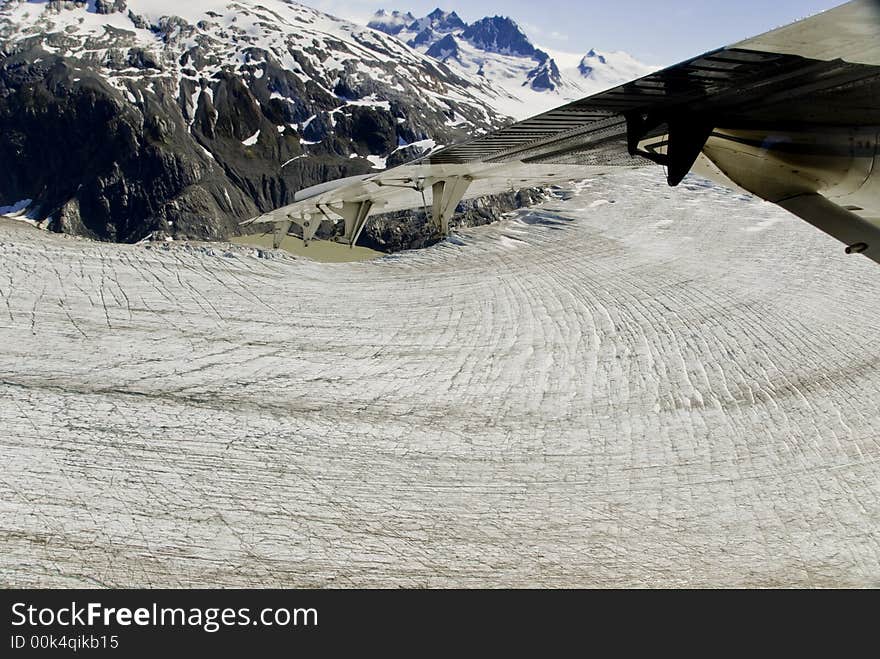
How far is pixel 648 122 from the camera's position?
338 cm

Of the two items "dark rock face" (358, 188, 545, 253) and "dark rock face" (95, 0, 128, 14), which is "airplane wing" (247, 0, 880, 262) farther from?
"dark rock face" (95, 0, 128, 14)

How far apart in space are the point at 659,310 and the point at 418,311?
11.4ft

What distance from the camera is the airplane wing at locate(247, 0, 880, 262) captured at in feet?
8.16

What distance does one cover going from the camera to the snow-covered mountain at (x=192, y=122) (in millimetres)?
101625

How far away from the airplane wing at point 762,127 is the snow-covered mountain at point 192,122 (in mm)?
89980

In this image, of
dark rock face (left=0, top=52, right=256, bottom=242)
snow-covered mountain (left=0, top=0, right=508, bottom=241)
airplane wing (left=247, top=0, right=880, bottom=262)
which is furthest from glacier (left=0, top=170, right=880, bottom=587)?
dark rock face (left=0, top=52, right=256, bottom=242)

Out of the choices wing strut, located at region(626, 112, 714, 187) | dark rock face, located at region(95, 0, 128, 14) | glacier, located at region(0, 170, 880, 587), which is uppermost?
dark rock face, located at region(95, 0, 128, 14)

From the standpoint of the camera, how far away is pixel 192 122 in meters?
110

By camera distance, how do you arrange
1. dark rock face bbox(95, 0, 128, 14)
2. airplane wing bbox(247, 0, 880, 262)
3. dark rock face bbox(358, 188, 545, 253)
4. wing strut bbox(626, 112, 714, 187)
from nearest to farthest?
airplane wing bbox(247, 0, 880, 262) → wing strut bbox(626, 112, 714, 187) → dark rock face bbox(358, 188, 545, 253) → dark rock face bbox(95, 0, 128, 14)

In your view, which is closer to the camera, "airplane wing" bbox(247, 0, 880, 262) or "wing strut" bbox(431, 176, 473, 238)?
"airplane wing" bbox(247, 0, 880, 262)

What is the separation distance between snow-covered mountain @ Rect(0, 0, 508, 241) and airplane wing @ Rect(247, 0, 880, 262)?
90.0 meters

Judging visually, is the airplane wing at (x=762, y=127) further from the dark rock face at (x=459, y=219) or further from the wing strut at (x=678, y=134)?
the dark rock face at (x=459, y=219)

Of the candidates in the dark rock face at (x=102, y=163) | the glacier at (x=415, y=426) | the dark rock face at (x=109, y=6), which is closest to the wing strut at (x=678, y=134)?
the glacier at (x=415, y=426)

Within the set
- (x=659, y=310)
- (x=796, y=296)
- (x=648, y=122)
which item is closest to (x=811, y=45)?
(x=648, y=122)
